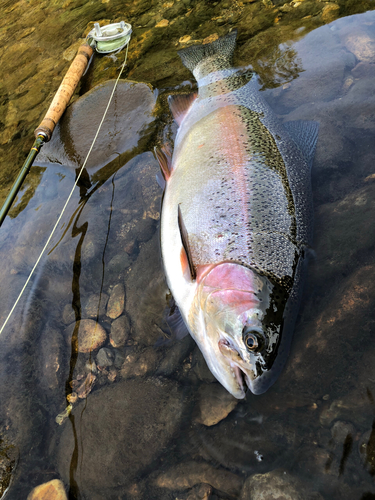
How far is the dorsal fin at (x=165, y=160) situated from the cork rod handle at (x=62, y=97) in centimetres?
125

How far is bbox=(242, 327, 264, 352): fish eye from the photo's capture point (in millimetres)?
1970

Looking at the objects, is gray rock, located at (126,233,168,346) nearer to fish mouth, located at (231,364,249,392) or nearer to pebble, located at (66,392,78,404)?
pebble, located at (66,392,78,404)

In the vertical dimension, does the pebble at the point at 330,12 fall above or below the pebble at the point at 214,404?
above

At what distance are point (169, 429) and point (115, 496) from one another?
0.54m

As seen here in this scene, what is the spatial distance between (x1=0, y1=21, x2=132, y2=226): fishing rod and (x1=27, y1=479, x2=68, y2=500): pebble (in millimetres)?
2033

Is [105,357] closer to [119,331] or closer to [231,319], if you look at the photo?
[119,331]

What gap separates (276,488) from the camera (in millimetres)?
1912

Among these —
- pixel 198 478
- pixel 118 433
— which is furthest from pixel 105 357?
pixel 198 478

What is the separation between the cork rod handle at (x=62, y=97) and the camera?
3.56 meters

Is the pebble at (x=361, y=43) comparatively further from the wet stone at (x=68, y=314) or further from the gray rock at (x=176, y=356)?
the wet stone at (x=68, y=314)

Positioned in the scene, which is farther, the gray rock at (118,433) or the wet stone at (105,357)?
the wet stone at (105,357)

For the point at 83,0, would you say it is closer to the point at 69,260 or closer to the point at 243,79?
the point at 243,79

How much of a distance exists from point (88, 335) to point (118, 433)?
877 millimetres

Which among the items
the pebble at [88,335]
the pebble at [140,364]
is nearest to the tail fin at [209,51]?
the pebble at [88,335]
